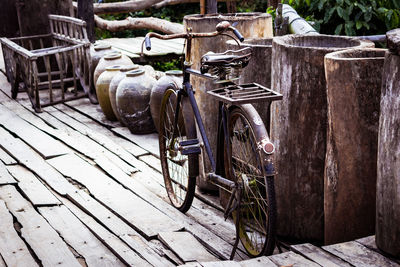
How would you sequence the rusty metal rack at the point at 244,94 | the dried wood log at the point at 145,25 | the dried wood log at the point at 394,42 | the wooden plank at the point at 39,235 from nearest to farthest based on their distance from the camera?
1. the dried wood log at the point at 394,42
2. the rusty metal rack at the point at 244,94
3. the wooden plank at the point at 39,235
4. the dried wood log at the point at 145,25

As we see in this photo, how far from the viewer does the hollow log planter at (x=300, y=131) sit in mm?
3617

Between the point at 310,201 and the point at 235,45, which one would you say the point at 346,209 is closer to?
the point at 310,201

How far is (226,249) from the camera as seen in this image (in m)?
3.85

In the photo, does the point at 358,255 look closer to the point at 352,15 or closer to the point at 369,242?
the point at 369,242

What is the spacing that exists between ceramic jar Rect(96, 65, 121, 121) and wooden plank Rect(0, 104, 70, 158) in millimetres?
807

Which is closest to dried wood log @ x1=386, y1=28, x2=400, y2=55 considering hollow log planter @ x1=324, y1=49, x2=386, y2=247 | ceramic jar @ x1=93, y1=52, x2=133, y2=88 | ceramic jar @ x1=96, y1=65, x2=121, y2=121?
hollow log planter @ x1=324, y1=49, x2=386, y2=247

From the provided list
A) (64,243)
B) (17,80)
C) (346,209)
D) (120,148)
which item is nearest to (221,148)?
(346,209)

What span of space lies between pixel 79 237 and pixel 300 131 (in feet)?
5.32

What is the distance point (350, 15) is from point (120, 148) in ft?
10.6

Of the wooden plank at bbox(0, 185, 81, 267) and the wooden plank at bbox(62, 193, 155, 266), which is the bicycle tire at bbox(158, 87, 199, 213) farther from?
the wooden plank at bbox(0, 185, 81, 267)

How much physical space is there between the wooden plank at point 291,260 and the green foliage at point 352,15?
4378 mm

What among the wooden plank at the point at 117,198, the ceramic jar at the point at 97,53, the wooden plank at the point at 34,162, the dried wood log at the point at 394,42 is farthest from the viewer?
the ceramic jar at the point at 97,53

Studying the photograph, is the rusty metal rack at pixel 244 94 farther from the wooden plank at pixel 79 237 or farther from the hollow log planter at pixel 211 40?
the wooden plank at pixel 79 237

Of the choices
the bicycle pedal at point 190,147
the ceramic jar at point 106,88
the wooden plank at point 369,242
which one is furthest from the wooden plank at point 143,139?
the wooden plank at point 369,242
